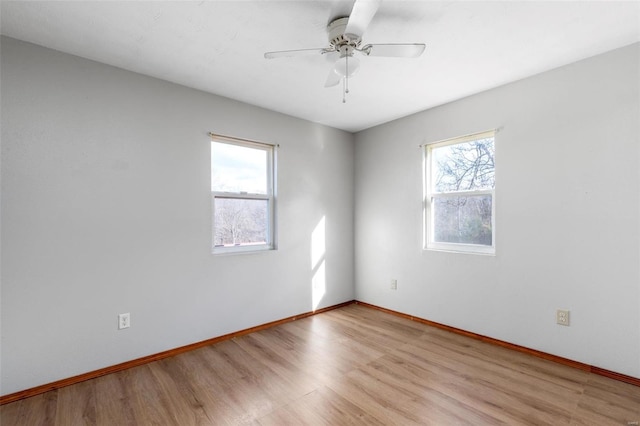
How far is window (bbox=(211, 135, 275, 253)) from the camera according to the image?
3.07m

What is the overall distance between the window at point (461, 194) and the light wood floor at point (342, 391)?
1082 mm

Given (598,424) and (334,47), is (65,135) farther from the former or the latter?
(598,424)

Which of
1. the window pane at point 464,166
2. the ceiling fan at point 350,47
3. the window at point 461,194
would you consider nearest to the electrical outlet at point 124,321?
the ceiling fan at point 350,47

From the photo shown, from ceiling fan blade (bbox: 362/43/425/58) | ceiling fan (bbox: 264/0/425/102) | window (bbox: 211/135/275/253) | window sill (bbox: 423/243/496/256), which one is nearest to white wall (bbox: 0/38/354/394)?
window (bbox: 211/135/275/253)

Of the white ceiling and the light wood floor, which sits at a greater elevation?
the white ceiling

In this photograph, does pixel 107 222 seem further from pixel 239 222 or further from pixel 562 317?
pixel 562 317

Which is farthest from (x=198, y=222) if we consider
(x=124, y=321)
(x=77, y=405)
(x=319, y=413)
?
(x=319, y=413)

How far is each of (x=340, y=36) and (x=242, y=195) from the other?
1.94 meters

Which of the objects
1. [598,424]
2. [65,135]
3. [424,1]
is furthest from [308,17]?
[598,424]

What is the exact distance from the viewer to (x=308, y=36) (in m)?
2.04

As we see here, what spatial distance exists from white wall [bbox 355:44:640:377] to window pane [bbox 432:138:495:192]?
0.47 feet

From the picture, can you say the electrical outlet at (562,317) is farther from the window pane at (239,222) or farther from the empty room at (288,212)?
the window pane at (239,222)

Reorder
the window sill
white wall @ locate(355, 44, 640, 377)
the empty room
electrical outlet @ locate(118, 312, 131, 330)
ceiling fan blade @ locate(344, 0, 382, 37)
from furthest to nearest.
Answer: the window sill, electrical outlet @ locate(118, 312, 131, 330), white wall @ locate(355, 44, 640, 377), the empty room, ceiling fan blade @ locate(344, 0, 382, 37)

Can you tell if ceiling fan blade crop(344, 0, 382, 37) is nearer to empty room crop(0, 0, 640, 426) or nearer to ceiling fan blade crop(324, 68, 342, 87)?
empty room crop(0, 0, 640, 426)
